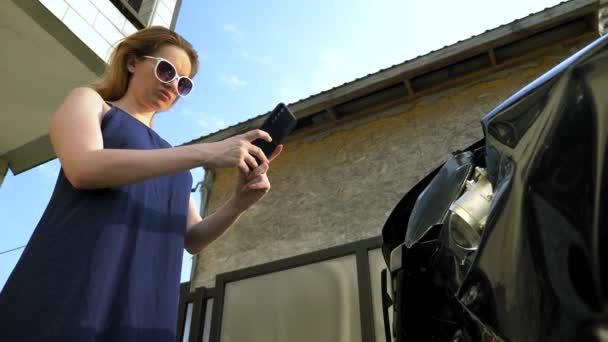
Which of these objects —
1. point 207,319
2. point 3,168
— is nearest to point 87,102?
point 207,319

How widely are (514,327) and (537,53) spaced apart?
5124 millimetres

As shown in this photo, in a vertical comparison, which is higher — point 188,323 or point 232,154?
point 188,323

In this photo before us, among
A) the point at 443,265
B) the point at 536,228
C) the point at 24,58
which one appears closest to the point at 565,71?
the point at 536,228

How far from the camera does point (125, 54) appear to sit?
1493 mm

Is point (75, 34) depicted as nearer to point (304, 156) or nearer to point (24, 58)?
point (24, 58)

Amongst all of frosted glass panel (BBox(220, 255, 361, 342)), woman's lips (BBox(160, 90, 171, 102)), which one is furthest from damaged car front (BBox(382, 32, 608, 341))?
frosted glass panel (BBox(220, 255, 361, 342))

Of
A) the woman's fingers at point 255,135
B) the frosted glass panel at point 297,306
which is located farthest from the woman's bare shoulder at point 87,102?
the frosted glass panel at point 297,306

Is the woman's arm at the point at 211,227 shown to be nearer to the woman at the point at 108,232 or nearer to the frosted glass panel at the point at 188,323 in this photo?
the woman at the point at 108,232

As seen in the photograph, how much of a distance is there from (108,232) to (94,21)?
4.20 meters

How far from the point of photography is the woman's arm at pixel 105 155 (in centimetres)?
101

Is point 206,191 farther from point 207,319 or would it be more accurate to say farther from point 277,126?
point 277,126

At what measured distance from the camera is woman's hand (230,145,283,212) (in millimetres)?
1315

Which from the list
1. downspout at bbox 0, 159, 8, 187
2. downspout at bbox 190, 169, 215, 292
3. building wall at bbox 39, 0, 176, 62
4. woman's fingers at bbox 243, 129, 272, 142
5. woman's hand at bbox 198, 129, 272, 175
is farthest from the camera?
downspout at bbox 190, 169, 215, 292

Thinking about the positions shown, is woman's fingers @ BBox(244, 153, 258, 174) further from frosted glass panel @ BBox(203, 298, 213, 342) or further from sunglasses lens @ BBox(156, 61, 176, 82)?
frosted glass panel @ BBox(203, 298, 213, 342)
